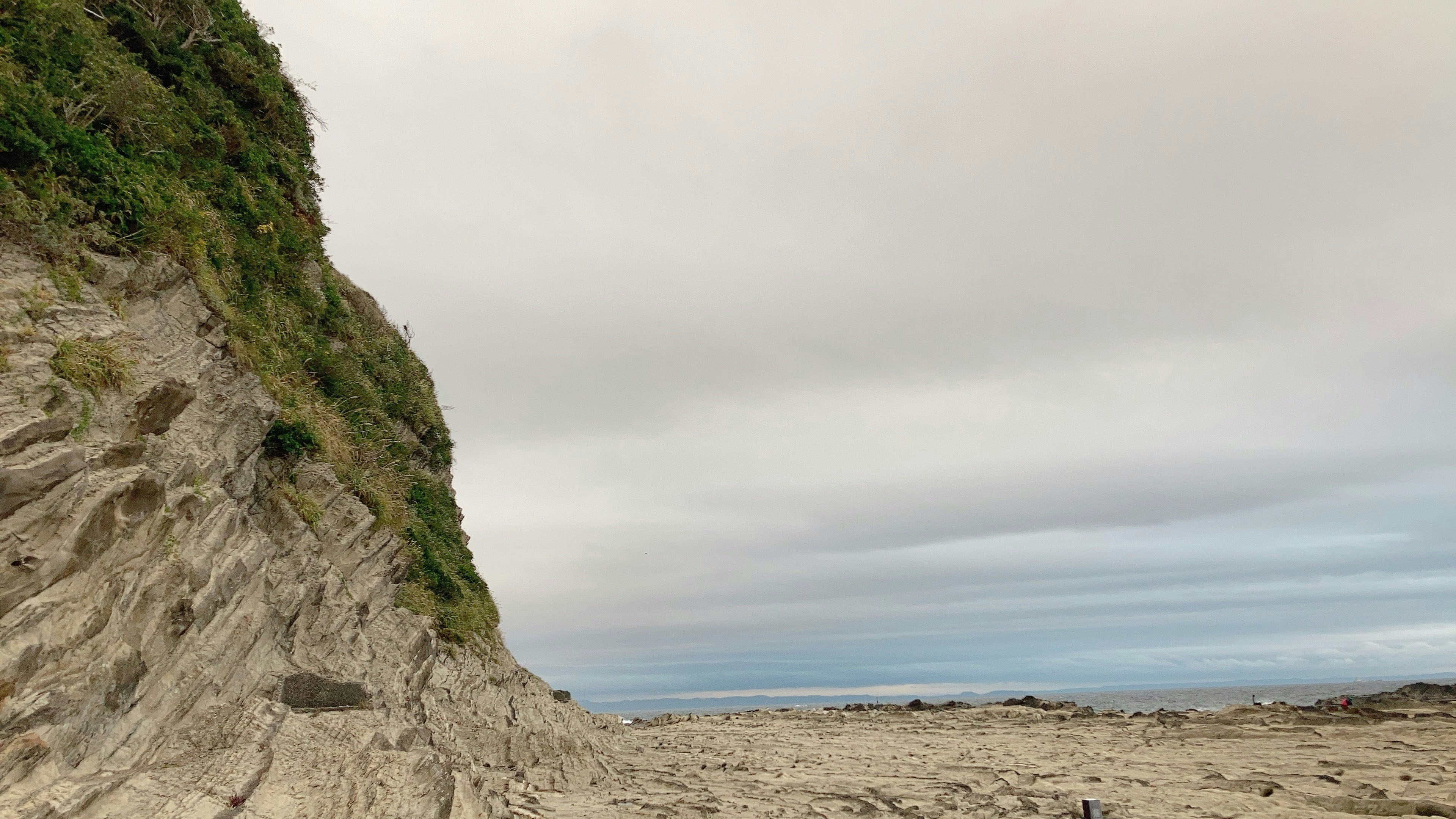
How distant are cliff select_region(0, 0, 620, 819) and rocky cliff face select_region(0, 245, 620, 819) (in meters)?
0.03

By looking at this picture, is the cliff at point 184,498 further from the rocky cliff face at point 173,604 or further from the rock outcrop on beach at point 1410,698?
the rock outcrop on beach at point 1410,698

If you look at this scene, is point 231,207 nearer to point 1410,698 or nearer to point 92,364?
point 92,364

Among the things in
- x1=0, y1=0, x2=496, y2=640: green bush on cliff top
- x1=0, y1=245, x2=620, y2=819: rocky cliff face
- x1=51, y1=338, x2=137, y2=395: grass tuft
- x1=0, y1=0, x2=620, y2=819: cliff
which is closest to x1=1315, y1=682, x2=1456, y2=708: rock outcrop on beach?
x1=0, y1=0, x2=620, y2=819: cliff

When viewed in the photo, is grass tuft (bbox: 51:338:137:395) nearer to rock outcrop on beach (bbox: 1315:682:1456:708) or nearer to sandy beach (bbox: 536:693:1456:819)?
sandy beach (bbox: 536:693:1456:819)

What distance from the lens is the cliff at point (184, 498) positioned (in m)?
6.39

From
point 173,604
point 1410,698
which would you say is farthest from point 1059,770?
point 1410,698

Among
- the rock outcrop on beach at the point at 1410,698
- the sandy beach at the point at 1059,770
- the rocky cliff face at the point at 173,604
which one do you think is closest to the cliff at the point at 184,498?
the rocky cliff face at the point at 173,604

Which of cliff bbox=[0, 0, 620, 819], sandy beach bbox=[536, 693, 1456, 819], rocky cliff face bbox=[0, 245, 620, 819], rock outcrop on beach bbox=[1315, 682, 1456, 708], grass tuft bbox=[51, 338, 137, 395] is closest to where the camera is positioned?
rocky cliff face bbox=[0, 245, 620, 819]

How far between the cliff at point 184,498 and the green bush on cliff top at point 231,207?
50 millimetres

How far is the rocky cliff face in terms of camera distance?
20.1ft

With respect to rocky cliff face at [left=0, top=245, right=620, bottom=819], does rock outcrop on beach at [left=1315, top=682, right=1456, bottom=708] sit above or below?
below

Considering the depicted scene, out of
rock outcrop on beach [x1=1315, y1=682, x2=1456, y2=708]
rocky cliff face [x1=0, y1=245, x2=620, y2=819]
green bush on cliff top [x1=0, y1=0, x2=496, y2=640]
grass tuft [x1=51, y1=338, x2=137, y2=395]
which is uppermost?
green bush on cliff top [x1=0, y1=0, x2=496, y2=640]

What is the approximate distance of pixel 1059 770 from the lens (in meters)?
19.2

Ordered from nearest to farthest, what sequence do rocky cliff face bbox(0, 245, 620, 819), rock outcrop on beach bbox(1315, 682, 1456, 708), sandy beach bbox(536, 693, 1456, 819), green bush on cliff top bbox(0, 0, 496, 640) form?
rocky cliff face bbox(0, 245, 620, 819)
green bush on cliff top bbox(0, 0, 496, 640)
sandy beach bbox(536, 693, 1456, 819)
rock outcrop on beach bbox(1315, 682, 1456, 708)
